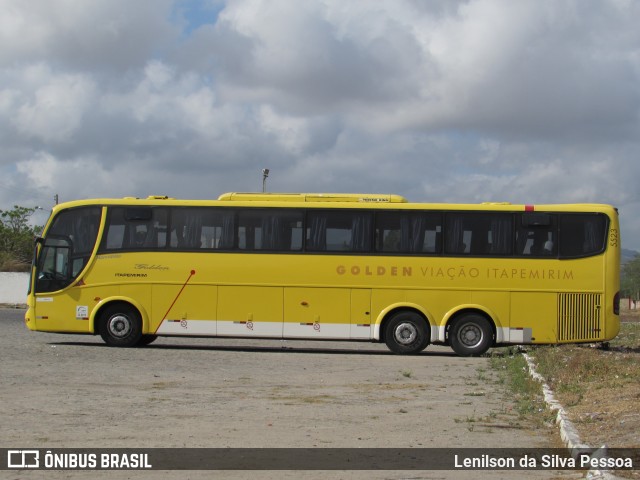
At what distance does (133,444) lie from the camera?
31.6 feet

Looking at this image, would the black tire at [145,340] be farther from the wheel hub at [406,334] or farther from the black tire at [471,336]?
the black tire at [471,336]

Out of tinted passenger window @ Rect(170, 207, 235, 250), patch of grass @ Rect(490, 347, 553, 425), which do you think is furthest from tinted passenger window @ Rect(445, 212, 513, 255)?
tinted passenger window @ Rect(170, 207, 235, 250)

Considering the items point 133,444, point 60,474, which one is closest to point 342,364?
point 133,444

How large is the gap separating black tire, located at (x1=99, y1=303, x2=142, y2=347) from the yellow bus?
0.09 ft

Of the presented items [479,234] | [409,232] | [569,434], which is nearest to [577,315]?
[479,234]

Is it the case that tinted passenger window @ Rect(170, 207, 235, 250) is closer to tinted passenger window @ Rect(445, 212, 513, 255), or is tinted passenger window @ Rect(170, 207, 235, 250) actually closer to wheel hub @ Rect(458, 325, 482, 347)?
tinted passenger window @ Rect(445, 212, 513, 255)

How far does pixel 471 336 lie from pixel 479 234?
227cm

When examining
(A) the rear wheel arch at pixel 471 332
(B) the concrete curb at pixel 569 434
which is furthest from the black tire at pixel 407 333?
(B) the concrete curb at pixel 569 434

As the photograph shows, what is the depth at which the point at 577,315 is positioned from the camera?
72.2 ft

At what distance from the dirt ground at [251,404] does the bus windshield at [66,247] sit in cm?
199

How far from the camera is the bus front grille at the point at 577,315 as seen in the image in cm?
2192

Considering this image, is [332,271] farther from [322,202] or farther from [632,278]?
[632,278]

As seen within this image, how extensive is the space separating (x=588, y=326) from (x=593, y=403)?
10042 mm

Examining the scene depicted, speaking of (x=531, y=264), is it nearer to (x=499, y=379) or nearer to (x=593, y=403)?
(x=499, y=379)
